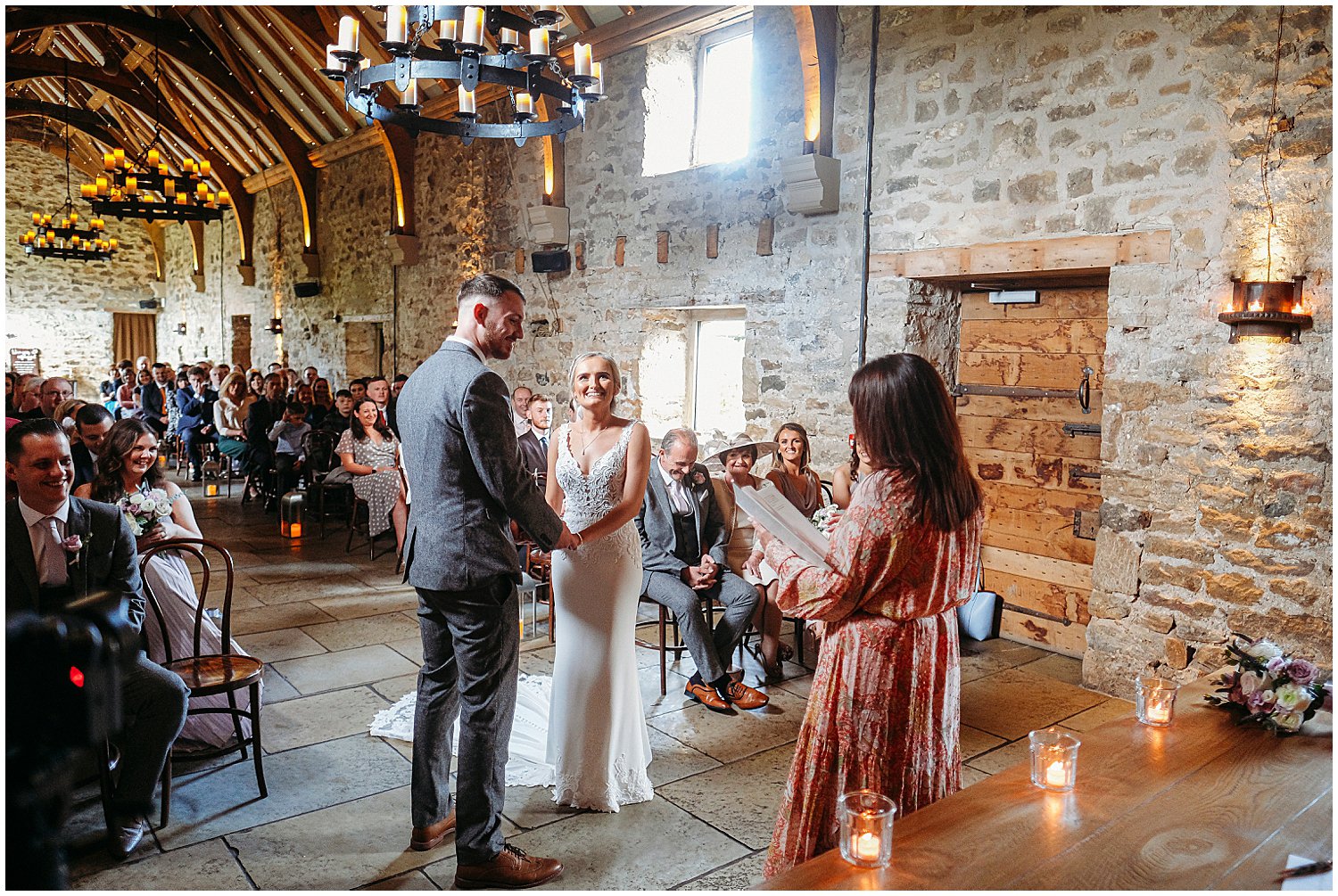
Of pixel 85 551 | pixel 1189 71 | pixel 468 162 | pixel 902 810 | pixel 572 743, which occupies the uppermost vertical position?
pixel 468 162

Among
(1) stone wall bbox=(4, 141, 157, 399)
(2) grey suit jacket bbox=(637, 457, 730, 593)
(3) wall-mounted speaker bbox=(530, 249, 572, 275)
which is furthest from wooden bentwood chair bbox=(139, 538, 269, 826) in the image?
(1) stone wall bbox=(4, 141, 157, 399)

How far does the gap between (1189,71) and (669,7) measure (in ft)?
12.5

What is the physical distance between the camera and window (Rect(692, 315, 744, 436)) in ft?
23.1

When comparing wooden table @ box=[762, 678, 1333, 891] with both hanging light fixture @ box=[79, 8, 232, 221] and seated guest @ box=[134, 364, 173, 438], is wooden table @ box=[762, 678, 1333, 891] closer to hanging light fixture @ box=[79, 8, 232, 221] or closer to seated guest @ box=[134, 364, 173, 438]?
hanging light fixture @ box=[79, 8, 232, 221]

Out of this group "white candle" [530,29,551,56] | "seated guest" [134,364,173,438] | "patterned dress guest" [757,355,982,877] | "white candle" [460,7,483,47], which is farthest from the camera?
"seated guest" [134,364,173,438]

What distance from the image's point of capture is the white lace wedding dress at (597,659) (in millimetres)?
3096

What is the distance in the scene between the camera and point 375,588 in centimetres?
601

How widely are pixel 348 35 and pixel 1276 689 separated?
3861mm

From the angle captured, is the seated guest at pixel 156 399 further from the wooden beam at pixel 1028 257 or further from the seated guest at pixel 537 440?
the wooden beam at pixel 1028 257

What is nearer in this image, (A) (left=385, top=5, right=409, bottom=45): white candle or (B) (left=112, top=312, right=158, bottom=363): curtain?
(A) (left=385, top=5, right=409, bottom=45): white candle

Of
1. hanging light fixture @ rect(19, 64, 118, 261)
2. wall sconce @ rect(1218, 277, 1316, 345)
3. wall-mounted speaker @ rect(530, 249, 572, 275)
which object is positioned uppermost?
hanging light fixture @ rect(19, 64, 118, 261)

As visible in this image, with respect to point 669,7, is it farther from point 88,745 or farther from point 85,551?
point 88,745

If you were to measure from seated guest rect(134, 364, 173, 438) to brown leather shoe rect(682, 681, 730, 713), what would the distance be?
8.81 meters

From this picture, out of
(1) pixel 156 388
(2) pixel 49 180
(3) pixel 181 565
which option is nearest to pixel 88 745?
(3) pixel 181 565
